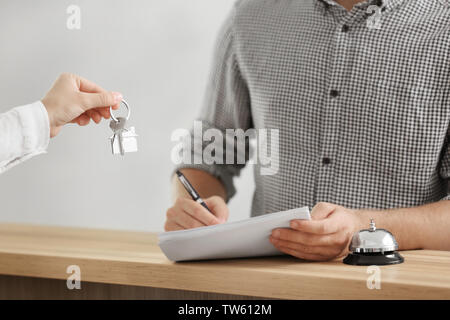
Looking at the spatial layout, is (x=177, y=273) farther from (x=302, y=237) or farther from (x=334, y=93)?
(x=334, y=93)

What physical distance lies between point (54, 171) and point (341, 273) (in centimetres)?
244

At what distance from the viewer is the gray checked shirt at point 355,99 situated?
57.4 inches

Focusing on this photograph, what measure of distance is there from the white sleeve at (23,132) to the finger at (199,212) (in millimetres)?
346

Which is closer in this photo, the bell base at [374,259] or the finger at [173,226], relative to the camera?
the bell base at [374,259]

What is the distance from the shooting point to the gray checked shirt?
57.4 inches

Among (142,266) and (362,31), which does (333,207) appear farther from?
(362,31)

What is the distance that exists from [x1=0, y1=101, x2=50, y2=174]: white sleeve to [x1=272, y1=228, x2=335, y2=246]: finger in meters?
0.42

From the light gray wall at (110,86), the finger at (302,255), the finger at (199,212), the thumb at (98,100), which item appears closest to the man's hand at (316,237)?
the finger at (302,255)

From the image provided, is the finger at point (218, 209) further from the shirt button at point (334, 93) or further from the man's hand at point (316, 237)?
the shirt button at point (334, 93)

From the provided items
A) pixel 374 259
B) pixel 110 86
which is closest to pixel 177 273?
pixel 374 259

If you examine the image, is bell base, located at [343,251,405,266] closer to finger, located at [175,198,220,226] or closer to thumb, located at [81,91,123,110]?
finger, located at [175,198,220,226]

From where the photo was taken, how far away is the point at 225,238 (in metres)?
0.97

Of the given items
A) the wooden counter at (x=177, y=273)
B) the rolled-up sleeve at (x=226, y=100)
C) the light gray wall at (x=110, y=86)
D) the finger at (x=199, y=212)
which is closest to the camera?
the wooden counter at (x=177, y=273)

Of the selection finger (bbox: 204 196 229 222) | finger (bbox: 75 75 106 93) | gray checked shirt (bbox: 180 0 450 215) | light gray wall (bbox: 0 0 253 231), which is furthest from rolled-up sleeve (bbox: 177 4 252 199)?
light gray wall (bbox: 0 0 253 231)
